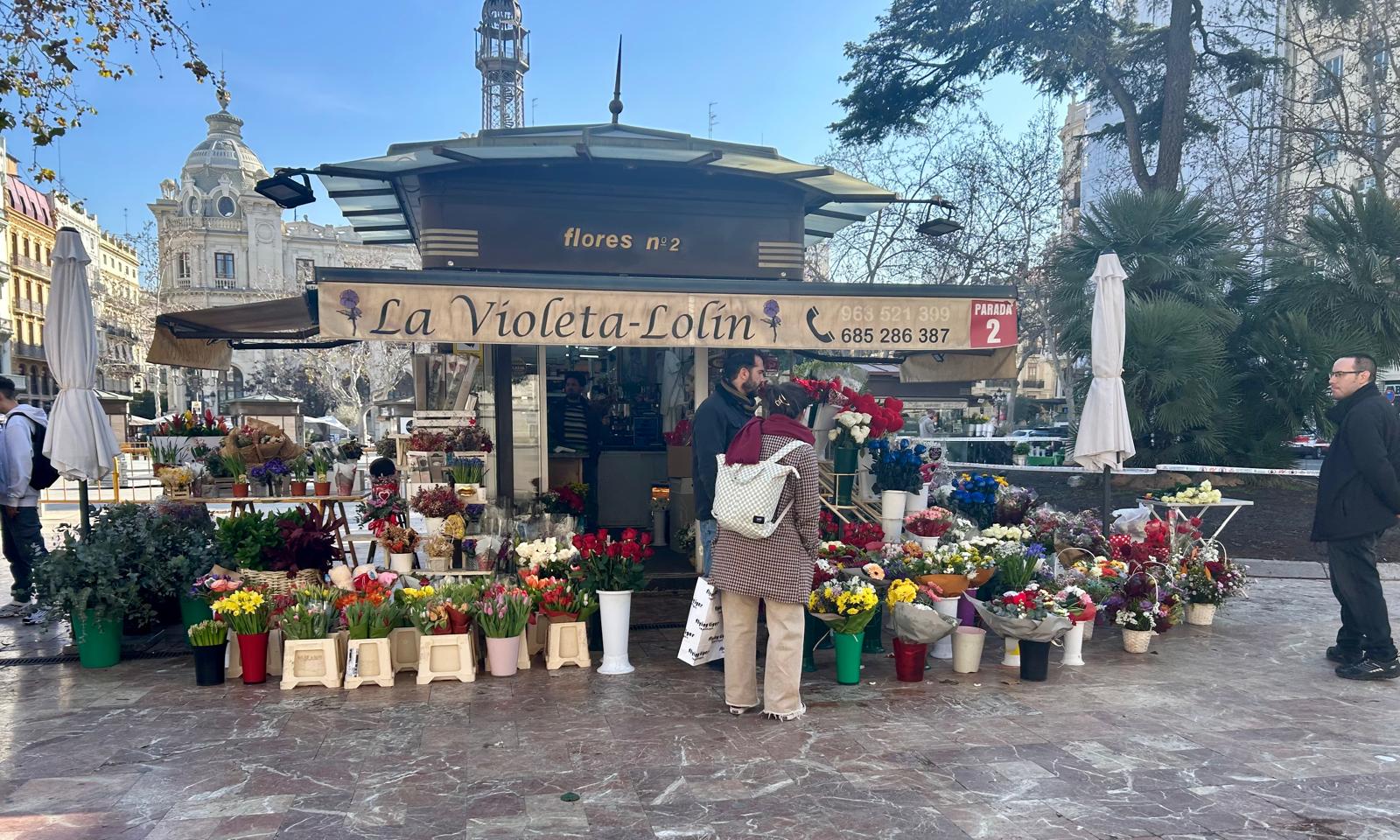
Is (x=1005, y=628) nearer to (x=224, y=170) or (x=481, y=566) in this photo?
(x=481, y=566)

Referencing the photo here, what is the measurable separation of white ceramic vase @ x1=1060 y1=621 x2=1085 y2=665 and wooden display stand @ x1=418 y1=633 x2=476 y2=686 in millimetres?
3936

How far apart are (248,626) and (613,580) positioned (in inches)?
88.5

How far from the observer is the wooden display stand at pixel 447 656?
5.37m

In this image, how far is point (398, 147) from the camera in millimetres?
7980

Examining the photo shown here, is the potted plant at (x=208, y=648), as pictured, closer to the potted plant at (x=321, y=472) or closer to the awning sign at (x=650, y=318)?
the awning sign at (x=650, y=318)

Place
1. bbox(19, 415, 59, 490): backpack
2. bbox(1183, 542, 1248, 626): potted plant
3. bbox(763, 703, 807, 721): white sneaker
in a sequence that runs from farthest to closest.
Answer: bbox(19, 415, 59, 490): backpack < bbox(1183, 542, 1248, 626): potted plant < bbox(763, 703, 807, 721): white sneaker

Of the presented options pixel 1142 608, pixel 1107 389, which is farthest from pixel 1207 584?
pixel 1107 389

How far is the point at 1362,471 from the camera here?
543cm

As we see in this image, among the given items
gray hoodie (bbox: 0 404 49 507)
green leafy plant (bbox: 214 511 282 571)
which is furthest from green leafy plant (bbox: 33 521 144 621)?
gray hoodie (bbox: 0 404 49 507)

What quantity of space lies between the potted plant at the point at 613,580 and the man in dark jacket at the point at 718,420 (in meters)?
0.48

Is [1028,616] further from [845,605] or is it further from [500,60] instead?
[500,60]

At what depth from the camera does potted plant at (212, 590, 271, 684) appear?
5285mm

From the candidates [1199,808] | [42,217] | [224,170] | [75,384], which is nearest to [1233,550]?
[1199,808]

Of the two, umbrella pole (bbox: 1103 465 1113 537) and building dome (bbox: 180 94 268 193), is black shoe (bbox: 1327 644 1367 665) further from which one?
building dome (bbox: 180 94 268 193)
